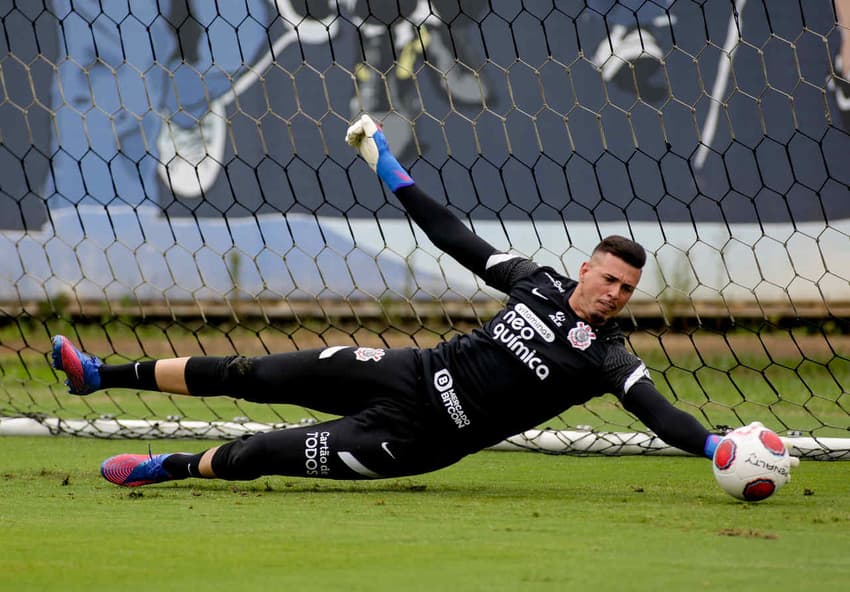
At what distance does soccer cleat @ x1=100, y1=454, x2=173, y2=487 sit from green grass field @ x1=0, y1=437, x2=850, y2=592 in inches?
1.6

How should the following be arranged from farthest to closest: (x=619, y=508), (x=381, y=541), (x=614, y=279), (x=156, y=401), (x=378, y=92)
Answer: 1. (x=378, y=92)
2. (x=156, y=401)
3. (x=614, y=279)
4. (x=619, y=508)
5. (x=381, y=541)

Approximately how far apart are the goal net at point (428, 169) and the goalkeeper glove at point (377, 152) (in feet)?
9.16

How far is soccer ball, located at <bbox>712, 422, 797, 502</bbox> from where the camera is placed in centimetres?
411

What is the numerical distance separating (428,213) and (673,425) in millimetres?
1305

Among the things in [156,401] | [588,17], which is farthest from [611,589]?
[588,17]

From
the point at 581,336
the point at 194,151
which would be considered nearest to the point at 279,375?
the point at 581,336

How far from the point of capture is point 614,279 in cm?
445

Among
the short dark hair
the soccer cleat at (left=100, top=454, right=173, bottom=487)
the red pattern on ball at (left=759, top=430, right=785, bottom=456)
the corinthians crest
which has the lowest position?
the soccer cleat at (left=100, top=454, right=173, bottom=487)

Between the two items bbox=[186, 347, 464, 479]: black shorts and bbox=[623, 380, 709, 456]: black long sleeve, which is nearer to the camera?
bbox=[623, 380, 709, 456]: black long sleeve

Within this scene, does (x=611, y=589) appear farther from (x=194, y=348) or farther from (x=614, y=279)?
(x=194, y=348)

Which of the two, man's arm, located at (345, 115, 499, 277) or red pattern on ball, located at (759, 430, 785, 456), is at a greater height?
man's arm, located at (345, 115, 499, 277)

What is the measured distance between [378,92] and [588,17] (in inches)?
68.1

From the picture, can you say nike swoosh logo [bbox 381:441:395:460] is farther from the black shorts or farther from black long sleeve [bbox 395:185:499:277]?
black long sleeve [bbox 395:185:499:277]

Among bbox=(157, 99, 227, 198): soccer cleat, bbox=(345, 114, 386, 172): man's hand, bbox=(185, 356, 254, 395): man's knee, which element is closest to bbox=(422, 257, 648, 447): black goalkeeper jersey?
bbox=(185, 356, 254, 395): man's knee
